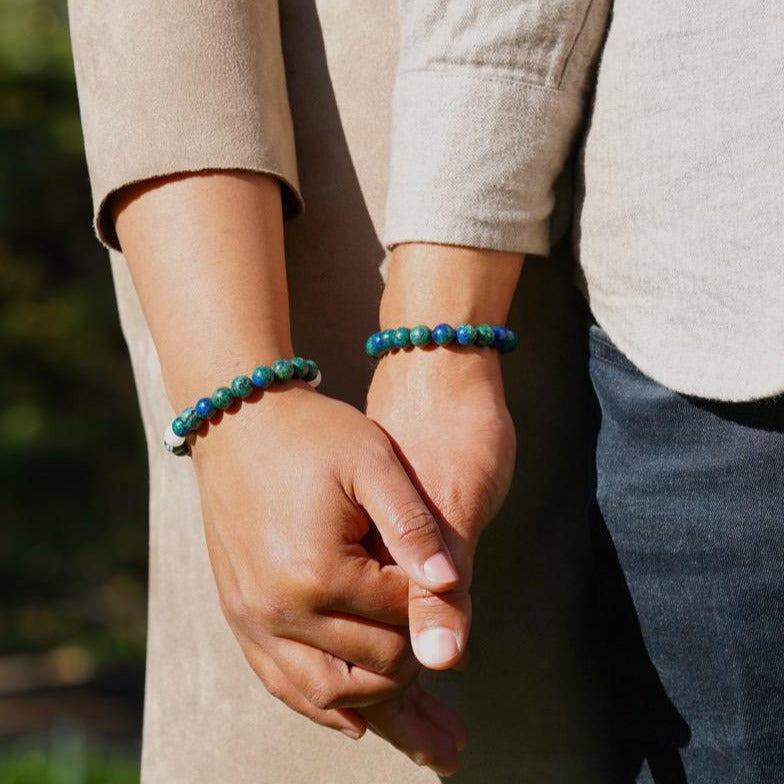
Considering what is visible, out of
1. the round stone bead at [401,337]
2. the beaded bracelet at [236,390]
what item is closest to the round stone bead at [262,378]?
the beaded bracelet at [236,390]

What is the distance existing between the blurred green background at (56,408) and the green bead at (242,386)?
5.04 meters

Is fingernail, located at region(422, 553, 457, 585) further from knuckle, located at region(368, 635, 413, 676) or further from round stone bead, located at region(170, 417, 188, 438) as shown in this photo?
round stone bead, located at region(170, 417, 188, 438)

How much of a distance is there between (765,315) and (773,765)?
0.35 metres

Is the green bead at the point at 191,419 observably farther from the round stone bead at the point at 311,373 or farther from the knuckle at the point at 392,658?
the knuckle at the point at 392,658

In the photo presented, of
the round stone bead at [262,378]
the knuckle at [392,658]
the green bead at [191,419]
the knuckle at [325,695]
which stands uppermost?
the round stone bead at [262,378]

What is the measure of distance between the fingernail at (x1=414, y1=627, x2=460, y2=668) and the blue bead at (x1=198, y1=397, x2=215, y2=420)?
0.78ft

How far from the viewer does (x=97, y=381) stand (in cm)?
611

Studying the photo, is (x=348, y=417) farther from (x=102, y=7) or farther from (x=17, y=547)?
(x=17, y=547)

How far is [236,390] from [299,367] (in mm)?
59

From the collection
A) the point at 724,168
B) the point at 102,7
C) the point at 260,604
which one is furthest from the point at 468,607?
the point at 102,7

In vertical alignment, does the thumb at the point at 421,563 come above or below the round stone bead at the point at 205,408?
below

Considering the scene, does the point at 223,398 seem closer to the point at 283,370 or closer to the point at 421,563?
the point at 283,370

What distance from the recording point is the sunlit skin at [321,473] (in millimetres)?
843

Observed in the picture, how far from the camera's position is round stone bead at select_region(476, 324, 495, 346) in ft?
3.10
